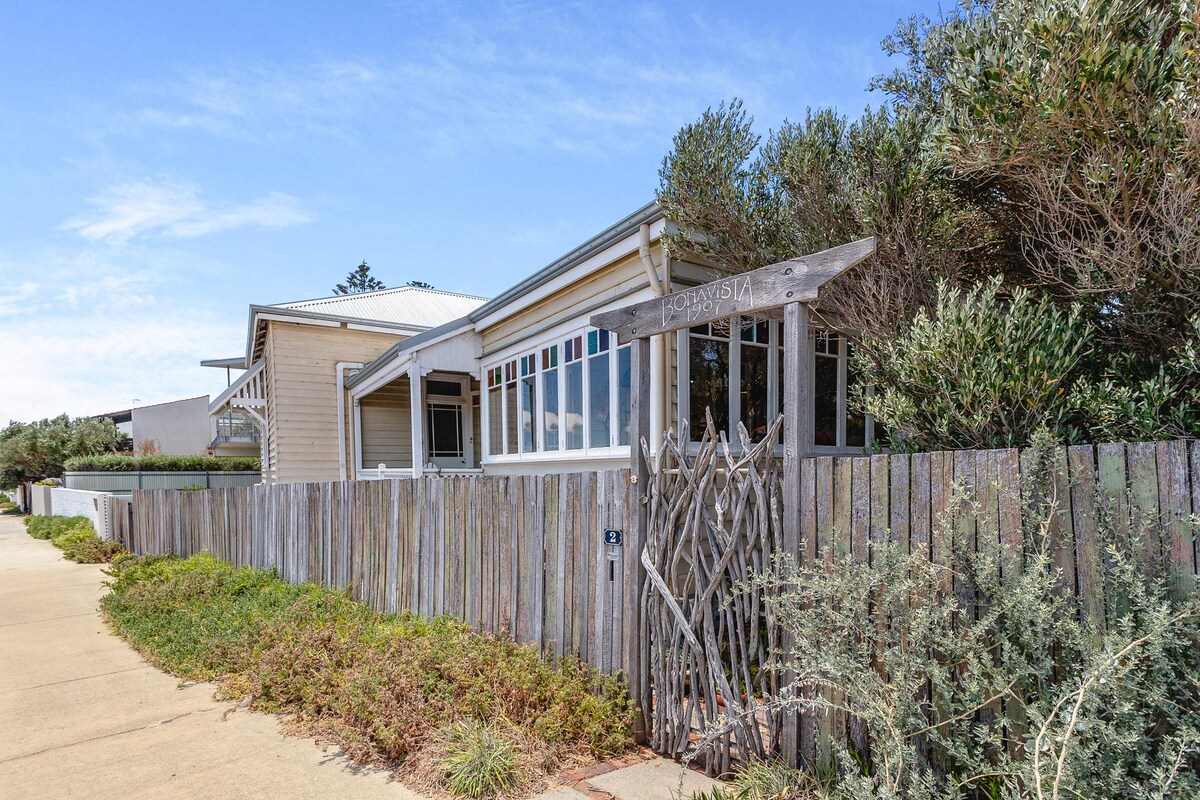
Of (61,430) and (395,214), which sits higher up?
(395,214)

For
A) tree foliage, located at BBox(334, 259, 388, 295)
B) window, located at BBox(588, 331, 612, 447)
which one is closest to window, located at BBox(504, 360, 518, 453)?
window, located at BBox(588, 331, 612, 447)

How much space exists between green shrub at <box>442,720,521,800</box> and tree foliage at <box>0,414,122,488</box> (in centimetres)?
3103

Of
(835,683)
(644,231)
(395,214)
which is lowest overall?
(835,683)

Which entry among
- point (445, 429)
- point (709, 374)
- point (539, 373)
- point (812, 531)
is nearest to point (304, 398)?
point (445, 429)

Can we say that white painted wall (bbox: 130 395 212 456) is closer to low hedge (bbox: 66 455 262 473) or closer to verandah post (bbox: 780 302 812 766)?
low hedge (bbox: 66 455 262 473)

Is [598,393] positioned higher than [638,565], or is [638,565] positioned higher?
[598,393]

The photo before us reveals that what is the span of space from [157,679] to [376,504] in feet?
7.46

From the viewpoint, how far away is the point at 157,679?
19.0 ft

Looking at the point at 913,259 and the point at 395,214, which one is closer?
the point at 913,259

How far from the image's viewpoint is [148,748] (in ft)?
14.2

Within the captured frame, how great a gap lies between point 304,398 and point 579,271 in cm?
889

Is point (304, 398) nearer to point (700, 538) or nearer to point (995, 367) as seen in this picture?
point (700, 538)

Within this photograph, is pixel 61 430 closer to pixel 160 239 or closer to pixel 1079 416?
pixel 160 239

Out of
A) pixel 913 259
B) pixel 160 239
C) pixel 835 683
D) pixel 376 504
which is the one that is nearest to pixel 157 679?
pixel 376 504
